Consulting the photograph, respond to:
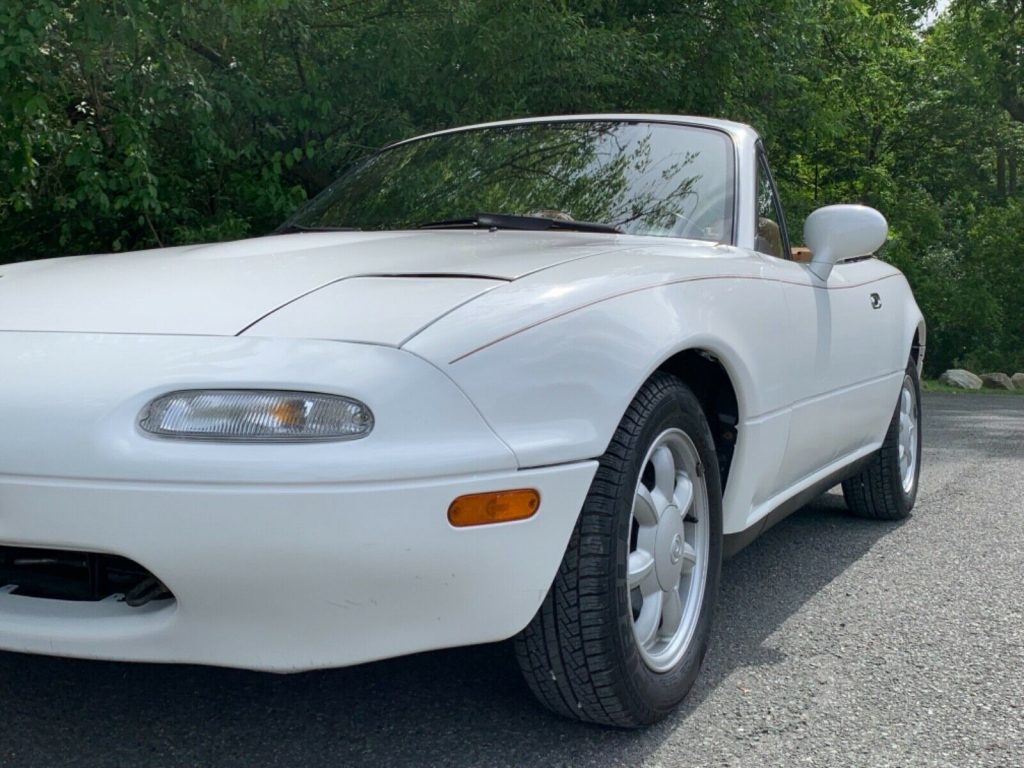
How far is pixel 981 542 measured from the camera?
4516 millimetres

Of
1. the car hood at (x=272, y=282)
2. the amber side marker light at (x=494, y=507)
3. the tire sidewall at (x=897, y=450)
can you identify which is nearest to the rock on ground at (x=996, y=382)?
the tire sidewall at (x=897, y=450)

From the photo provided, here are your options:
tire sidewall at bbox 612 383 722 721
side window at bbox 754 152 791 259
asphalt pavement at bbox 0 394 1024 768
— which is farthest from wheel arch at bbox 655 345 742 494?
side window at bbox 754 152 791 259

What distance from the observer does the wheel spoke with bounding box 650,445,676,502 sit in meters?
2.65

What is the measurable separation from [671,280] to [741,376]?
1.18ft

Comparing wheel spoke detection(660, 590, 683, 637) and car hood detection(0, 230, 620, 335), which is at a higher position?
car hood detection(0, 230, 620, 335)

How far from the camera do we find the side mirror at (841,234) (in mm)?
3672

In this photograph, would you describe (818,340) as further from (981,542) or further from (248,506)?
(248,506)

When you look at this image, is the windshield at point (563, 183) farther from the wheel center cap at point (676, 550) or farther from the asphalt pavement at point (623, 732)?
the asphalt pavement at point (623, 732)

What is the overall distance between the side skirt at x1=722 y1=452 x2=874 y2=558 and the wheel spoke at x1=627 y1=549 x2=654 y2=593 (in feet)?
1.44

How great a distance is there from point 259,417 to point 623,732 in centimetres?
104

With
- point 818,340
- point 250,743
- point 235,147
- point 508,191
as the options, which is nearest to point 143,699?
point 250,743

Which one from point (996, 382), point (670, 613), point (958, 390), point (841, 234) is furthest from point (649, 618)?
point (996, 382)

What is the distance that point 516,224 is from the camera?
332cm

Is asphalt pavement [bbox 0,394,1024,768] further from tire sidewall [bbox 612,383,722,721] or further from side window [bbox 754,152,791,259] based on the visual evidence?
side window [bbox 754,152,791,259]
